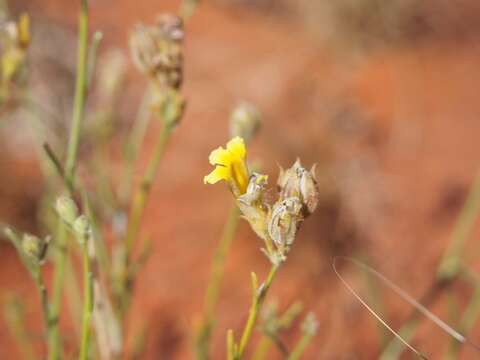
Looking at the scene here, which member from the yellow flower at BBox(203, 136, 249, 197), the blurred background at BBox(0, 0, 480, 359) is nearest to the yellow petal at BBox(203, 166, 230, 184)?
the yellow flower at BBox(203, 136, 249, 197)

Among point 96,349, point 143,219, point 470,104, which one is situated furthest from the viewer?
point 470,104

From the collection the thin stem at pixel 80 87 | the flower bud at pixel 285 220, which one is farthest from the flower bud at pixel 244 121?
the flower bud at pixel 285 220

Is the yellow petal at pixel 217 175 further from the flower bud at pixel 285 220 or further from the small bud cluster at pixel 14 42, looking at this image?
the small bud cluster at pixel 14 42

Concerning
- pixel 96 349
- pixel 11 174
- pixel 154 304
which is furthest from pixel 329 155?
pixel 96 349

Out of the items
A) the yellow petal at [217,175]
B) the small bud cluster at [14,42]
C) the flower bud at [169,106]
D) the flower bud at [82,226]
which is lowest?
the yellow petal at [217,175]

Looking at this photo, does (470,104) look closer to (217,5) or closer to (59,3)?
(217,5)

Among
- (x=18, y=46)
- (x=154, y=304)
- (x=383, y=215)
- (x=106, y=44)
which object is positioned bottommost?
(x=383, y=215)

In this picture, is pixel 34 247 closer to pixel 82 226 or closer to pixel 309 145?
pixel 82 226

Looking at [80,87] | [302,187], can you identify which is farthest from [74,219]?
[302,187]
